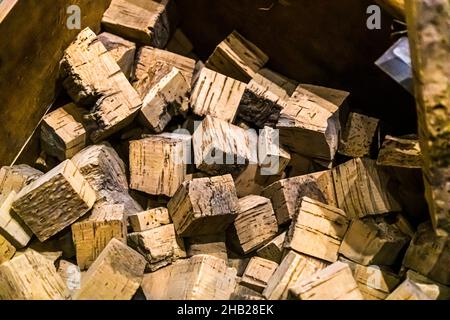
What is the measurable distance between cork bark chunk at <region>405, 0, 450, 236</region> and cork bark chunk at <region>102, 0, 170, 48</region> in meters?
0.97

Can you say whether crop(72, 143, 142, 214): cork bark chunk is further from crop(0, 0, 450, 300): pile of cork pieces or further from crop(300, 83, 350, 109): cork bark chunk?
crop(300, 83, 350, 109): cork bark chunk

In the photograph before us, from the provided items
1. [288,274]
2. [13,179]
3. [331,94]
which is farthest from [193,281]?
[331,94]

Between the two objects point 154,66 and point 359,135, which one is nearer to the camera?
point 359,135

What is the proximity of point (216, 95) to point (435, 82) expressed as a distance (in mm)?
816

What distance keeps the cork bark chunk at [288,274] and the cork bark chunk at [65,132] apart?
2.44 ft

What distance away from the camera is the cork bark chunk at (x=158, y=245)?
1.75 metres

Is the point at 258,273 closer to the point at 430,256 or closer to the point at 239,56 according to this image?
the point at 430,256

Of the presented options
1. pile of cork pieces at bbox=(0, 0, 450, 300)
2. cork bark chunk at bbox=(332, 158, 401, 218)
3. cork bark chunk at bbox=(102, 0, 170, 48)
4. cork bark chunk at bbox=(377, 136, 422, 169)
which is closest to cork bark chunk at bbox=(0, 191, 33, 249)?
pile of cork pieces at bbox=(0, 0, 450, 300)

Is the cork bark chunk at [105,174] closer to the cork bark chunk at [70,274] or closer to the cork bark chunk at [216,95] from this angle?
the cork bark chunk at [70,274]

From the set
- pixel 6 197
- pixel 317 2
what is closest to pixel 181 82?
pixel 317 2

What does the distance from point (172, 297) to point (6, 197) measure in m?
0.57

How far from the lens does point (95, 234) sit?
171 centimetres

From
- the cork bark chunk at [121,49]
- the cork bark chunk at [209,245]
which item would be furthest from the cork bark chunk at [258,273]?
the cork bark chunk at [121,49]

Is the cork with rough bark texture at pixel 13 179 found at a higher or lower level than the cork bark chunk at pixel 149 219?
higher
